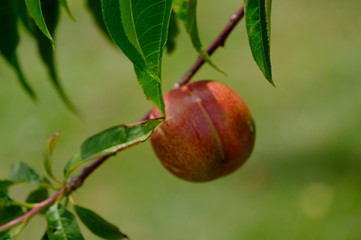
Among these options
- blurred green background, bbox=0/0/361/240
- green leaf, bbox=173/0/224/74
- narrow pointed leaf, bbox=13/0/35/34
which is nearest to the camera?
green leaf, bbox=173/0/224/74

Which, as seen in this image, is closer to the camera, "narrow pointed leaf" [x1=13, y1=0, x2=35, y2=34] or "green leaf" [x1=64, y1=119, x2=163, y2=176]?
"green leaf" [x1=64, y1=119, x2=163, y2=176]

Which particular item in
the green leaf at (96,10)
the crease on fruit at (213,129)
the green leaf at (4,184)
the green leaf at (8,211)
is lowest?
the crease on fruit at (213,129)

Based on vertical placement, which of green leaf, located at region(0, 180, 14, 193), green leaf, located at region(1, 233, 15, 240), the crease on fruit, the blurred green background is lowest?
the blurred green background

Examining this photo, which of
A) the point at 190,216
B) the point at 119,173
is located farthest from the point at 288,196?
the point at 119,173

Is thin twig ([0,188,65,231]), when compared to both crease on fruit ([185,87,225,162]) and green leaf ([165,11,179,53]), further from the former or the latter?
green leaf ([165,11,179,53])

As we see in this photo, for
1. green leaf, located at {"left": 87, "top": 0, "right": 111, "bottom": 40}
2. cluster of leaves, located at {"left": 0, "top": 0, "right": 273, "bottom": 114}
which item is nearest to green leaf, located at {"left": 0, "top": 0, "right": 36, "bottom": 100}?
green leaf, located at {"left": 87, "top": 0, "right": 111, "bottom": 40}

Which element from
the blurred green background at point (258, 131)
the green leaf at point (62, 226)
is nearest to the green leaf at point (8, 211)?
the green leaf at point (62, 226)

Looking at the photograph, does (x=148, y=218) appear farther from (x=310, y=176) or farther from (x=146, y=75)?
(x=146, y=75)

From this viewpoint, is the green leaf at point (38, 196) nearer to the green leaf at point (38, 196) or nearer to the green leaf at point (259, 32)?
the green leaf at point (38, 196)
